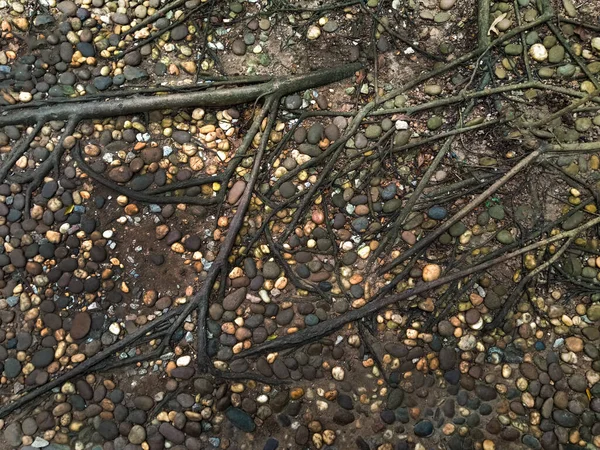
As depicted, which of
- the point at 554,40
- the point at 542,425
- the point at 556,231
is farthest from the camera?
the point at 554,40

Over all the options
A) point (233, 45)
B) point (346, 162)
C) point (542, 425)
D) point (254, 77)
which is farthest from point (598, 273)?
point (233, 45)

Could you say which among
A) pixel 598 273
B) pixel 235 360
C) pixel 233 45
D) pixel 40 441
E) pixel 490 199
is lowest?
pixel 40 441

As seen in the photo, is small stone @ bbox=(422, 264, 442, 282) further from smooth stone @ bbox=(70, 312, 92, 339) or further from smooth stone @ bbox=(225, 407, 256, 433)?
smooth stone @ bbox=(70, 312, 92, 339)

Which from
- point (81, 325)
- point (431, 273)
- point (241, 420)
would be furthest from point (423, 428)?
point (81, 325)

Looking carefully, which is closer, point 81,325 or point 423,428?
point 423,428

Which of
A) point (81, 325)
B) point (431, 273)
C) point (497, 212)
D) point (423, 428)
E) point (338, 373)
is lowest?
point (423, 428)

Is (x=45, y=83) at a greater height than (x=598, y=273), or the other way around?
(x=45, y=83)

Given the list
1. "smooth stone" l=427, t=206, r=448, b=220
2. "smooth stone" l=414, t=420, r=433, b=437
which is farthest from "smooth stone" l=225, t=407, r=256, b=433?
"smooth stone" l=427, t=206, r=448, b=220

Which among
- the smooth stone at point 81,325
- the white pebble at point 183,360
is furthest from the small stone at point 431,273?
→ the smooth stone at point 81,325

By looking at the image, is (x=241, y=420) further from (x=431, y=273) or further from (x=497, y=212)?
(x=497, y=212)

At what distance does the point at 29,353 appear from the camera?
2607mm

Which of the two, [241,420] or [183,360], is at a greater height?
[183,360]

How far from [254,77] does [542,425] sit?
2.07m

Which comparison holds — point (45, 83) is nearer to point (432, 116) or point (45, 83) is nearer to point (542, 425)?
point (432, 116)
